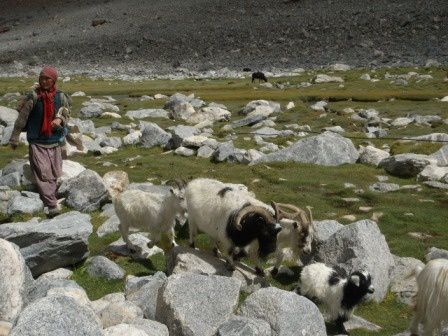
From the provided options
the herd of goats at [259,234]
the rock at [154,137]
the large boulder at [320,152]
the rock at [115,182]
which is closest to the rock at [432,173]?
the large boulder at [320,152]

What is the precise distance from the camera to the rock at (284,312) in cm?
731

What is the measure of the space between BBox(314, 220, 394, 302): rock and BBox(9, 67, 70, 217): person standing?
17.8 ft

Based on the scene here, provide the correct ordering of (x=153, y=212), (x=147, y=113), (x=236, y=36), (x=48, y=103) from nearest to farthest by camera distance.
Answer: (x=153, y=212) → (x=48, y=103) → (x=147, y=113) → (x=236, y=36)

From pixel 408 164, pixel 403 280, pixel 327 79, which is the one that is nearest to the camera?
pixel 403 280

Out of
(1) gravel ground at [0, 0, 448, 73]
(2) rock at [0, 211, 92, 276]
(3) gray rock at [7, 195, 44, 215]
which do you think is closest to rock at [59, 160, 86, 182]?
(3) gray rock at [7, 195, 44, 215]

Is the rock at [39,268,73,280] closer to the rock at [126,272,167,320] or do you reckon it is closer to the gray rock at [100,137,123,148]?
the rock at [126,272,167,320]

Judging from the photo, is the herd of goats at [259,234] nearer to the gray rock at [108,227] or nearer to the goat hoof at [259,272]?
the goat hoof at [259,272]

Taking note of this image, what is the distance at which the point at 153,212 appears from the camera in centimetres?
1081

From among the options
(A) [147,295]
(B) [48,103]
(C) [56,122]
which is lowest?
(A) [147,295]

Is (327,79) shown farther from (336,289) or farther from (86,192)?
(336,289)

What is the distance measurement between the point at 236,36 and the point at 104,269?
6596 centimetres

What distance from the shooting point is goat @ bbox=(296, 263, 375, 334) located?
8.53 meters

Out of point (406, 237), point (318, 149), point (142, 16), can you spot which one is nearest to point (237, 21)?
point (142, 16)

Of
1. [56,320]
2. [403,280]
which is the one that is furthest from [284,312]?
[403,280]
